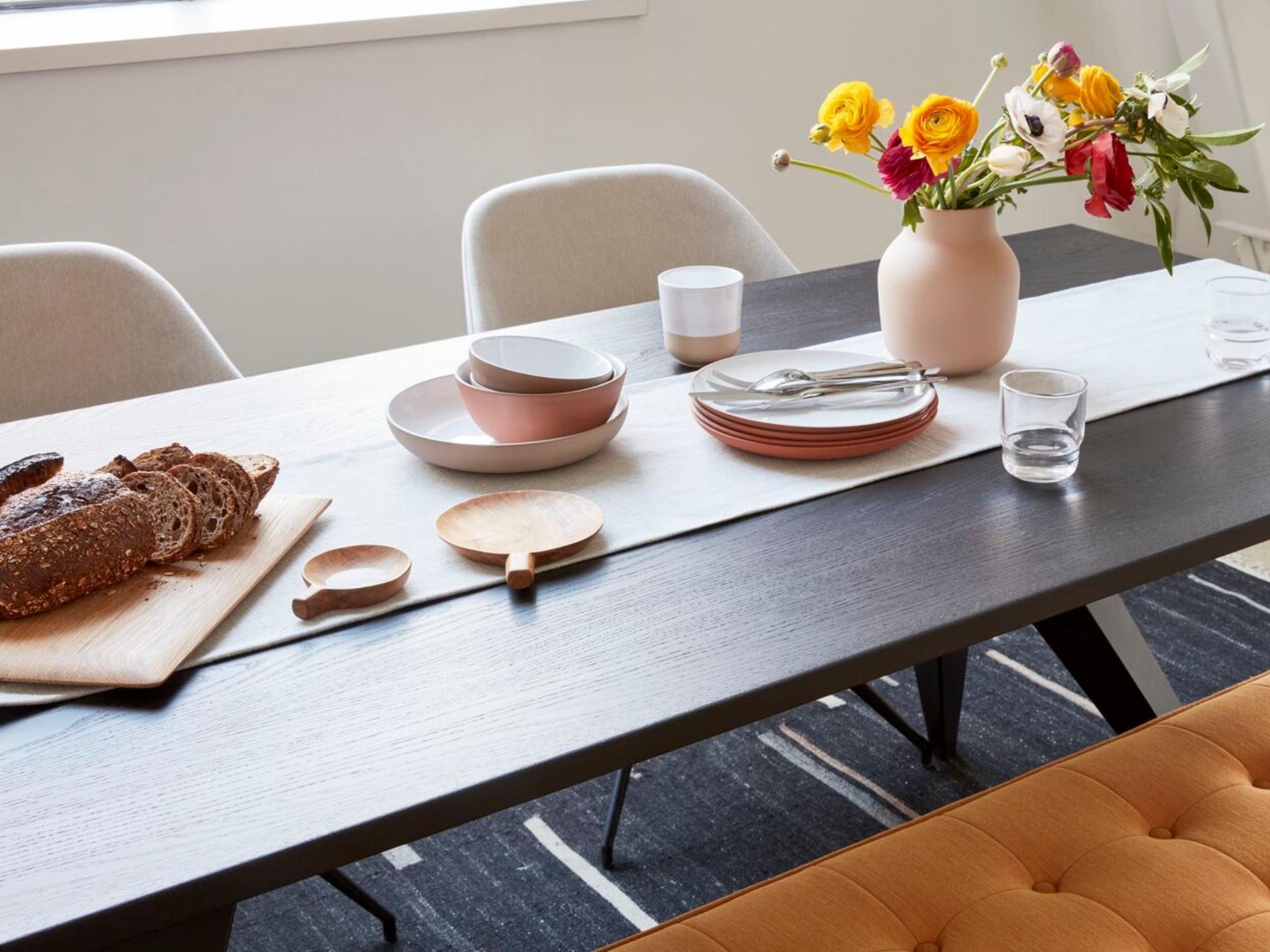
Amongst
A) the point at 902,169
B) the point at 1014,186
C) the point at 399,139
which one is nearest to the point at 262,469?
the point at 902,169

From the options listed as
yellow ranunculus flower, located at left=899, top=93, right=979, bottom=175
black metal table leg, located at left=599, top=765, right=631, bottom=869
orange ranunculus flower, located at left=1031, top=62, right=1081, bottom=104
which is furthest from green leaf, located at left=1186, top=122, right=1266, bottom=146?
black metal table leg, located at left=599, top=765, right=631, bottom=869

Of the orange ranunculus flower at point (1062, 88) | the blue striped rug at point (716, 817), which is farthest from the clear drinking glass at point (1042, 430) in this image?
the blue striped rug at point (716, 817)

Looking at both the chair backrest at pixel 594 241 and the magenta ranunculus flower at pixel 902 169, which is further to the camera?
the chair backrest at pixel 594 241

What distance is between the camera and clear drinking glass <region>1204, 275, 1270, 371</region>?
1.34m

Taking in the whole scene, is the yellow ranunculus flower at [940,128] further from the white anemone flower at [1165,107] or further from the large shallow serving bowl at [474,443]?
the large shallow serving bowl at [474,443]

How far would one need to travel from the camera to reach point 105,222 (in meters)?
2.45

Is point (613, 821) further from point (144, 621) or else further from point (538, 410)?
point (144, 621)

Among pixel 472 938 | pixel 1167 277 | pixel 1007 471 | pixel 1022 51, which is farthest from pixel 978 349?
pixel 1022 51

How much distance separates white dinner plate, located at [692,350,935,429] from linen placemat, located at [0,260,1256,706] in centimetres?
3

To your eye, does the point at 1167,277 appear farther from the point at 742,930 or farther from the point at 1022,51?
the point at 1022,51

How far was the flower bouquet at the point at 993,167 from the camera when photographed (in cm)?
117

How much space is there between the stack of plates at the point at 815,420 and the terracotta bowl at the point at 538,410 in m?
0.11

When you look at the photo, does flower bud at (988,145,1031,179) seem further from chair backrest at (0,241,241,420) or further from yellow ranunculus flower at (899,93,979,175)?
chair backrest at (0,241,241,420)

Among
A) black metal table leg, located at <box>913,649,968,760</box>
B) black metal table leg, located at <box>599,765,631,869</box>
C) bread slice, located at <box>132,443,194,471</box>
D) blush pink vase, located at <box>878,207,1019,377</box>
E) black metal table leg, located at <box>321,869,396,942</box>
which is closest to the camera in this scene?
bread slice, located at <box>132,443,194,471</box>
